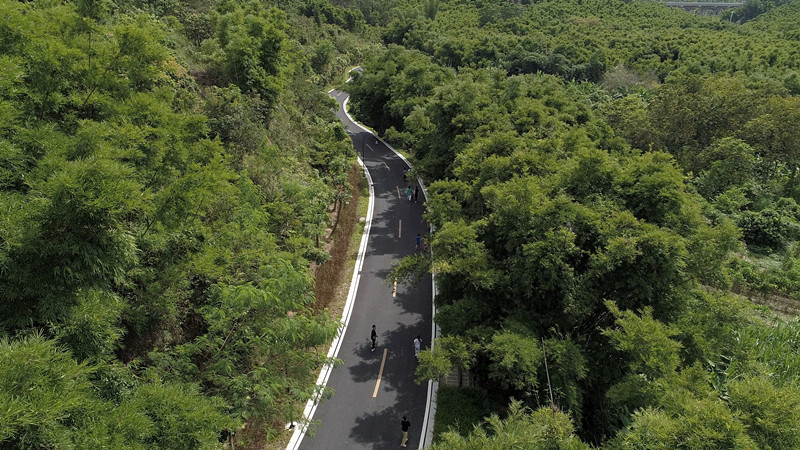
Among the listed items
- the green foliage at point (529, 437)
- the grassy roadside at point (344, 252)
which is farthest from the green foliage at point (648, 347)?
the grassy roadside at point (344, 252)

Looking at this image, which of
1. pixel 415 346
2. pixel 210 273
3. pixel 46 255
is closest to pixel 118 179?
pixel 46 255

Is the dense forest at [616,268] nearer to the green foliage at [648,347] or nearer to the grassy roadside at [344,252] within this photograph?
the green foliage at [648,347]

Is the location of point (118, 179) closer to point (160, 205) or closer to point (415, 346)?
point (160, 205)

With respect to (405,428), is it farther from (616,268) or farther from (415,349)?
(616,268)

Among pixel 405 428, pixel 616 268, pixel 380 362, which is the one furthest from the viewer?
pixel 380 362

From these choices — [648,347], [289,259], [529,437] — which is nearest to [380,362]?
[289,259]

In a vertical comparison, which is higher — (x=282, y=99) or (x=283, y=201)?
(x=282, y=99)
